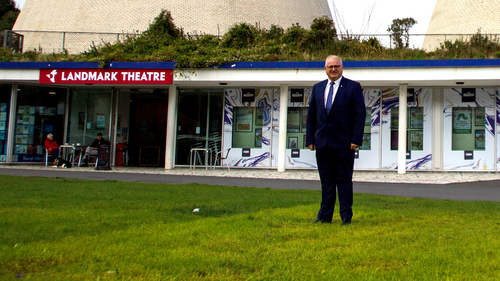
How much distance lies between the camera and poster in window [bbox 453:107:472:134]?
15.5 metres

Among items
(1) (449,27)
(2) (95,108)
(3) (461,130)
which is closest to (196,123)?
(2) (95,108)

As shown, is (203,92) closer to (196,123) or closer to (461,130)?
(196,123)

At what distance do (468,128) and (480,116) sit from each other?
0.56 metres

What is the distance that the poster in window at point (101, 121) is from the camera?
1828 cm

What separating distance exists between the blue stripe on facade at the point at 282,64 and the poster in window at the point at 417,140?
2.82 m

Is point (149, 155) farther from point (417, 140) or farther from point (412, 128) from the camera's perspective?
point (417, 140)

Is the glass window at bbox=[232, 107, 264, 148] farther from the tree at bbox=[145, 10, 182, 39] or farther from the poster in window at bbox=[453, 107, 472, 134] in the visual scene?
the poster in window at bbox=[453, 107, 472, 134]

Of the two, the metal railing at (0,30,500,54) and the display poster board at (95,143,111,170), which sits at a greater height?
the metal railing at (0,30,500,54)

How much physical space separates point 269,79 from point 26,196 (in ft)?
31.0

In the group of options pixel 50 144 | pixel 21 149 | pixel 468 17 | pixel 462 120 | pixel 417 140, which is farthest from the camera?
pixel 468 17

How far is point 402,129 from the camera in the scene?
48.1 ft

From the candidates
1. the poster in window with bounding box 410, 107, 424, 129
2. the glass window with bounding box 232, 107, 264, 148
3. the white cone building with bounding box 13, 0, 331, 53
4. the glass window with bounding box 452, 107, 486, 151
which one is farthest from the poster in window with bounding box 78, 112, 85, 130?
the glass window with bounding box 452, 107, 486, 151

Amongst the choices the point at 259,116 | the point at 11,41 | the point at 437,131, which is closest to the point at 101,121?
the point at 11,41

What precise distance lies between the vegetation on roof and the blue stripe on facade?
33 cm
